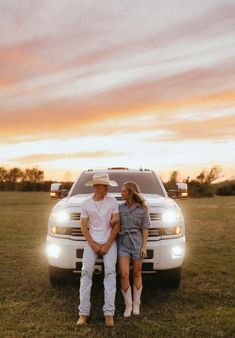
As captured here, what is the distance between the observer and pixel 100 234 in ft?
19.4

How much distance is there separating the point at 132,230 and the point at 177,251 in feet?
3.41

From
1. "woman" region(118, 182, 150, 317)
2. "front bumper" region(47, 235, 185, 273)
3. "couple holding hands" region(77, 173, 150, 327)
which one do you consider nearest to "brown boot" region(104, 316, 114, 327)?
"couple holding hands" region(77, 173, 150, 327)

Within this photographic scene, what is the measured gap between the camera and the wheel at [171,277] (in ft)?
22.2

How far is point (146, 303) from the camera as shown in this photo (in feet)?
22.1

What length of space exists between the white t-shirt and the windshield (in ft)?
7.28

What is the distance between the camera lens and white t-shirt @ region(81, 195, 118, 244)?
590 centimetres

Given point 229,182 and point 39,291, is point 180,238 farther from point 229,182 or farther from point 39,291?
point 229,182

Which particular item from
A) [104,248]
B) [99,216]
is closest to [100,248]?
[104,248]

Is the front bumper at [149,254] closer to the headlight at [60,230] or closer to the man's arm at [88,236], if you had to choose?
the headlight at [60,230]

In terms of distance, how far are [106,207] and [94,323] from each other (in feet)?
4.48

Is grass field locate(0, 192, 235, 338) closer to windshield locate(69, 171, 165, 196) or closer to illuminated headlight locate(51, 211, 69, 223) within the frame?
illuminated headlight locate(51, 211, 69, 223)

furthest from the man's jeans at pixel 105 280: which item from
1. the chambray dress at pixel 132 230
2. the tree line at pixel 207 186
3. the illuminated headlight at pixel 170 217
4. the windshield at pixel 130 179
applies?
the tree line at pixel 207 186

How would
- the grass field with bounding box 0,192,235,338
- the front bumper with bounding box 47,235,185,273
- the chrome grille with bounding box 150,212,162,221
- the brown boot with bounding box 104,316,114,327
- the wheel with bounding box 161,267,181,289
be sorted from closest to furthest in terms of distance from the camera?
the grass field with bounding box 0,192,235,338 < the brown boot with bounding box 104,316,114,327 < the front bumper with bounding box 47,235,185,273 < the chrome grille with bounding box 150,212,162,221 < the wheel with bounding box 161,267,181,289

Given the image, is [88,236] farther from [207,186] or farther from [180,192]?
[207,186]
